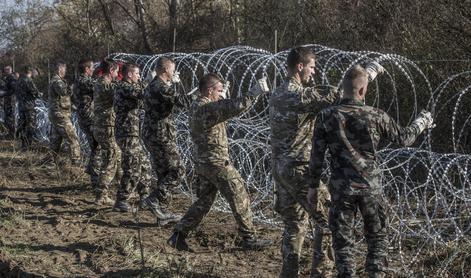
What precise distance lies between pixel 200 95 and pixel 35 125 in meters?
9.41

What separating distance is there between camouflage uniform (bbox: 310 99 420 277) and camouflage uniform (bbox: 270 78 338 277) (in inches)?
13.7

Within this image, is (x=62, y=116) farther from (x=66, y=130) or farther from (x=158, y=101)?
(x=158, y=101)

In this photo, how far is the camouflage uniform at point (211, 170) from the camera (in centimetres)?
574

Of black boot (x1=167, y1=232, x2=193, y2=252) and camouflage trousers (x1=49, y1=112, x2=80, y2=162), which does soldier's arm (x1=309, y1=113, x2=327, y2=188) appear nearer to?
black boot (x1=167, y1=232, x2=193, y2=252)

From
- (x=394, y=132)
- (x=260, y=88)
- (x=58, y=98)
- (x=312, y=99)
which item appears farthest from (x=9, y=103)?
(x=394, y=132)

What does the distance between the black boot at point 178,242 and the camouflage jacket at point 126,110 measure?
73.6 inches

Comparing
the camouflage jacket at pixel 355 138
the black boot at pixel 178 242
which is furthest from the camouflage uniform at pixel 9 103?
the camouflage jacket at pixel 355 138

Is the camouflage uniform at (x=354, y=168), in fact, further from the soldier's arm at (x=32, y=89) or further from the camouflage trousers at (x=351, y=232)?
the soldier's arm at (x=32, y=89)

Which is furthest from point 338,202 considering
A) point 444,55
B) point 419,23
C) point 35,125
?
point 35,125

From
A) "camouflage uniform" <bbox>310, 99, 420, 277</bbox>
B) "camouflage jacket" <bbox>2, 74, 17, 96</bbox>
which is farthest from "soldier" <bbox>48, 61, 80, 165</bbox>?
"camouflage uniform" <bbox>310, 99, 420, 277</bbox>

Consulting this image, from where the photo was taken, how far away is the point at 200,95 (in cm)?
583

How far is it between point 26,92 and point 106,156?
6.25 meters

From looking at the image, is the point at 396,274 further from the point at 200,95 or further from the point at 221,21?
the point at 221,21

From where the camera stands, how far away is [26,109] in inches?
553
